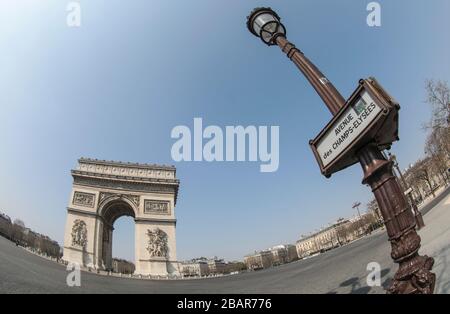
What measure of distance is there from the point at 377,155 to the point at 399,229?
24.9 inches

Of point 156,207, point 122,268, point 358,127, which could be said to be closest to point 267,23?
point 358,127

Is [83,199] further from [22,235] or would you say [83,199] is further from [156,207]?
[22,235]

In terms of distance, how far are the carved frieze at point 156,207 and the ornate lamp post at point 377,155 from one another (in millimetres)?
31649

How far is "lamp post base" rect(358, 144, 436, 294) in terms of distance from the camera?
215 centimetres

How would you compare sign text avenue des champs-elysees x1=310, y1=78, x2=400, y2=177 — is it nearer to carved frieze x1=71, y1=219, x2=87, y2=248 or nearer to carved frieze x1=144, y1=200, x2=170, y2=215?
carved frieze x1=71, y1=219, x2=87, y2=248

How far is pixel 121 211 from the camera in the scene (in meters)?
36.7

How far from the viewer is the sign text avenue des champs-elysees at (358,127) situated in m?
2.38

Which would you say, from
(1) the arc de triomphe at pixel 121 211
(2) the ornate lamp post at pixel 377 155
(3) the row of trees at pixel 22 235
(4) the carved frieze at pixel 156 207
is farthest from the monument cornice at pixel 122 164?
(2) the ornate lamp post at pixel 377 155

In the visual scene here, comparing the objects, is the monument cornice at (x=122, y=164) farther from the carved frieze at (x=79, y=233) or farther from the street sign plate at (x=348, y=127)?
the street sign plate at (x=348, y=127)

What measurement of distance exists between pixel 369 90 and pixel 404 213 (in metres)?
1.03

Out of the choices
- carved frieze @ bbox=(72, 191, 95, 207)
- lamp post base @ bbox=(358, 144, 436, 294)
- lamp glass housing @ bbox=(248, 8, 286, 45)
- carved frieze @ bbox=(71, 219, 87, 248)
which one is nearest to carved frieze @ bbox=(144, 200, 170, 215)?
carved frieze @ bbox=(72, 191, 95, 207)
